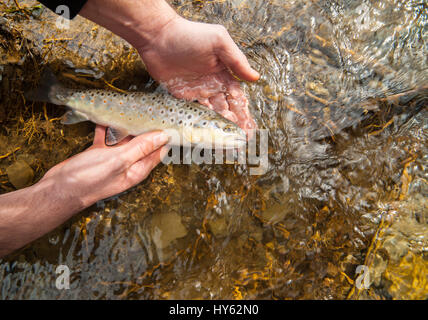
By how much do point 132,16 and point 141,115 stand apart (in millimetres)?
939

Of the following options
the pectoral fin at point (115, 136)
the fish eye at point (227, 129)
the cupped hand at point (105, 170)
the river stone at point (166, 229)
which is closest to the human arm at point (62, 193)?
the cupped hand at point (105, 170)

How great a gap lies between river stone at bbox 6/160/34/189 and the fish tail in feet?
2.50

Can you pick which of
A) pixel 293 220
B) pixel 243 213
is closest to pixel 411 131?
pixel 293 220

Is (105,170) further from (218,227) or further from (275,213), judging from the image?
(275,213)

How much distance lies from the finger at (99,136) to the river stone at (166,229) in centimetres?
98

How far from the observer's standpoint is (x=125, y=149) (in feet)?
7.86

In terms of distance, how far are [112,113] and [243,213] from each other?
1.73m

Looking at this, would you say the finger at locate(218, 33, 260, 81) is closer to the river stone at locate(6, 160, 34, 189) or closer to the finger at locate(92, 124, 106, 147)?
the finger at locate(92, 124, 106, 147)

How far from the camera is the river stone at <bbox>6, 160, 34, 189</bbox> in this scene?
295 cm

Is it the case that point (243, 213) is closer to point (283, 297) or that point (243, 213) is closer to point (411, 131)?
point (283, 297)
